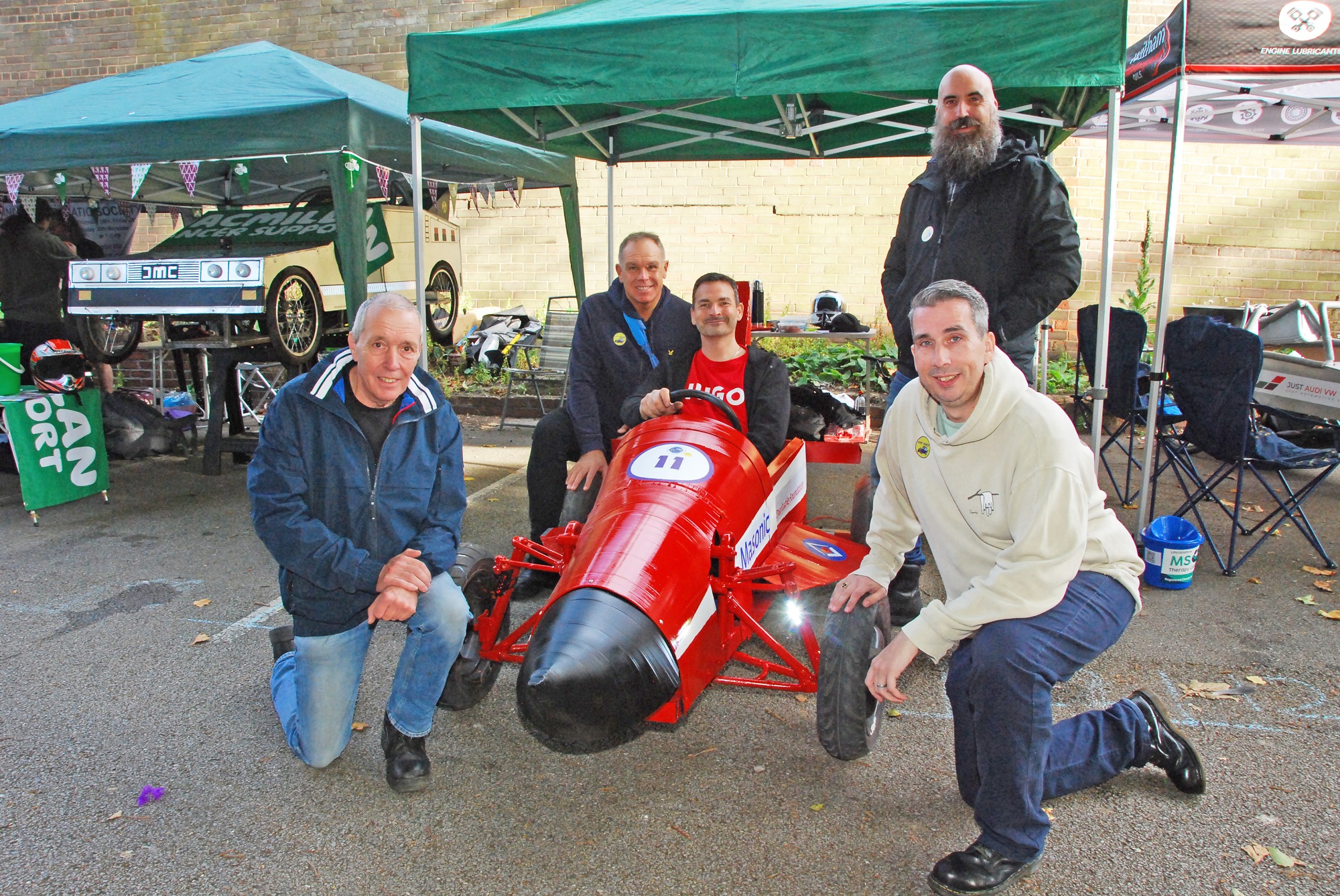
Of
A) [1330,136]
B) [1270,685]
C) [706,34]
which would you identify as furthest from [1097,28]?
[1330,136]

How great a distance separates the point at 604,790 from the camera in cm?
274

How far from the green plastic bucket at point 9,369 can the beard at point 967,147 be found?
556 cm

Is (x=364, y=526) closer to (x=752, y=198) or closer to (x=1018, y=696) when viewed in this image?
(x=1018, y=696)

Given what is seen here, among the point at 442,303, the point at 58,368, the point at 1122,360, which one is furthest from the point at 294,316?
the point at 1122,360

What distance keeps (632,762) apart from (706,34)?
3372 millimetres

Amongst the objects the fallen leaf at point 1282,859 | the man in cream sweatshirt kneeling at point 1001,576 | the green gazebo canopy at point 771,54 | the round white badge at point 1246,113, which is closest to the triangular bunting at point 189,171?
the green gazebo canopy at point 771,54

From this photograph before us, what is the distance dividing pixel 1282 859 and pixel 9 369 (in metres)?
6.75

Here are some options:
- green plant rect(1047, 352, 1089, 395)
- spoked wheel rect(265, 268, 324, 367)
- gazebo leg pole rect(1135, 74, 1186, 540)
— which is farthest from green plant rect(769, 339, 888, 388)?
spoked wheel rect(265, 268, 324, 367)

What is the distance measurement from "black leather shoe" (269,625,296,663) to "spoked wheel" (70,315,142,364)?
4754mm

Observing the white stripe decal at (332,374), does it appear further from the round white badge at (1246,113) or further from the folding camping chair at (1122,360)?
the round white badge at (1246,113)

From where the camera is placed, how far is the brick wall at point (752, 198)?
9.48 m

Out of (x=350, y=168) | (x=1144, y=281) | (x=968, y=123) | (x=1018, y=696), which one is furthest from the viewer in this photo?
(x=1144, y=281)

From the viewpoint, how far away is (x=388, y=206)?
769 cm

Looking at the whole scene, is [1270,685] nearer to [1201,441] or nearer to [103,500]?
[1201,441]
